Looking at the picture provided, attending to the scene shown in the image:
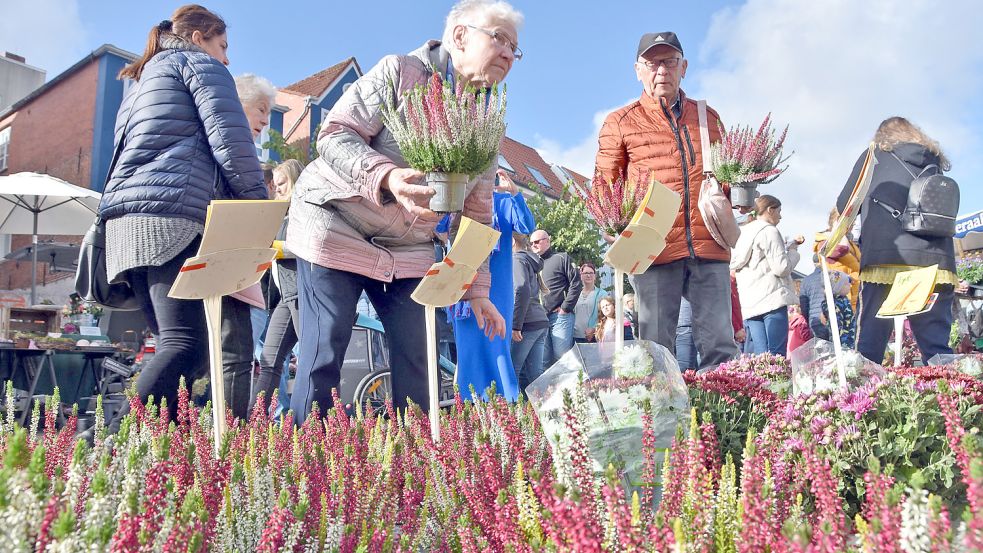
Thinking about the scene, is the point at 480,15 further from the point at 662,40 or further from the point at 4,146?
the point at 4,146

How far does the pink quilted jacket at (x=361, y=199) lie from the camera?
2.99 metres

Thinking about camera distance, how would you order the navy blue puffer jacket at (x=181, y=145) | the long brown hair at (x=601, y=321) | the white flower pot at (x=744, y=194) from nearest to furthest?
the navy blue puffer jacket at (x=181, y=145), the white flower pot at (x=744, y=194), the long brown hair at (x=601, y=321)

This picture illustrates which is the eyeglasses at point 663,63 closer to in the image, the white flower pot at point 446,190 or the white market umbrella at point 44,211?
the white flower pot at point 446,190

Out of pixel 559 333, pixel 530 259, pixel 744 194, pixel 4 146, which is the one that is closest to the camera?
pixel 744 194

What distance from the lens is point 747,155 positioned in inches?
153

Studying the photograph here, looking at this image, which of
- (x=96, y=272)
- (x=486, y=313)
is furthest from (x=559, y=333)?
(x=96, y=272)

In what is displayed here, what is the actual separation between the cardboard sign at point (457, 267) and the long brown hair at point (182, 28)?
5.67 ft

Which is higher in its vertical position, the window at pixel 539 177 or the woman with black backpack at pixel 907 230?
the window at pixel 539 177

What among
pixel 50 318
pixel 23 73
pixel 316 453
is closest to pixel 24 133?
pixel 23 73

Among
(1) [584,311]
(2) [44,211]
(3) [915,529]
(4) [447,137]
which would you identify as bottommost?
(3) [915,529]

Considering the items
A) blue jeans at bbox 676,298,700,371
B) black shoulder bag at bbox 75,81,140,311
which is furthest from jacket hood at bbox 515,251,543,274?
black shoulder bag at bbox 75,81,140,311

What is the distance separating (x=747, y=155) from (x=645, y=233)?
1470 millimetres

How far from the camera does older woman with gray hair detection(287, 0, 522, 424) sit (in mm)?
3029

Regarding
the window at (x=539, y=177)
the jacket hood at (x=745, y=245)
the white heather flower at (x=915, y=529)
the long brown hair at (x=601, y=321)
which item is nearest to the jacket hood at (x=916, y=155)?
the jacket hood at (x=745, y=245)
